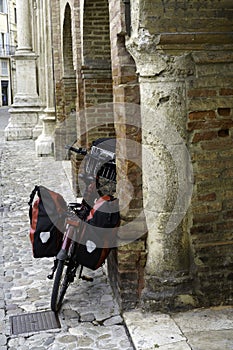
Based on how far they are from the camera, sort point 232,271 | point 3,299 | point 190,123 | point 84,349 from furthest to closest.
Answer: point 3,299 < point 232,271 < point 190,123 < point 84,349

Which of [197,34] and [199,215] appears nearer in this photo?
[197,34]

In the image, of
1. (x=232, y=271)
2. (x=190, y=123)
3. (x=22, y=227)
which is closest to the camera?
(x=190, y=123)

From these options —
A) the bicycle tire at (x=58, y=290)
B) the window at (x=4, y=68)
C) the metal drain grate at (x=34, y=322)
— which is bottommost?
the metal drain grate at (x=34, y=322)

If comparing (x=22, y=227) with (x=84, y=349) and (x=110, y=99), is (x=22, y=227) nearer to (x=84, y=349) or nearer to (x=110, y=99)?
(x=110, y=99)

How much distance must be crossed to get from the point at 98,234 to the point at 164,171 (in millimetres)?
745

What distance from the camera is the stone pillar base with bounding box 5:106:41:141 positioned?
20.8 m

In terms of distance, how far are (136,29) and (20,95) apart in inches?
685

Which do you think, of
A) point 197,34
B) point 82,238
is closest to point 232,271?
point 82,238

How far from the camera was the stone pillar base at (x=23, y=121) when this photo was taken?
20.8 meters

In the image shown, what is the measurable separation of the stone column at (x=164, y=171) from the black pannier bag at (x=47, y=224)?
30.5 inches

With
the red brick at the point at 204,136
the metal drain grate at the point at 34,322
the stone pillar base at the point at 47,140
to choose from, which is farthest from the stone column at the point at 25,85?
the red brick at the point at 204,136

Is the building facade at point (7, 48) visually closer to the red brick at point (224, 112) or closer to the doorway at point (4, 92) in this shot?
the doorway at point (4, 92)

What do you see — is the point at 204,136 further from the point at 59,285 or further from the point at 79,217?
the point at 59,285

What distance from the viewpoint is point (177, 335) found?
4.30 m
